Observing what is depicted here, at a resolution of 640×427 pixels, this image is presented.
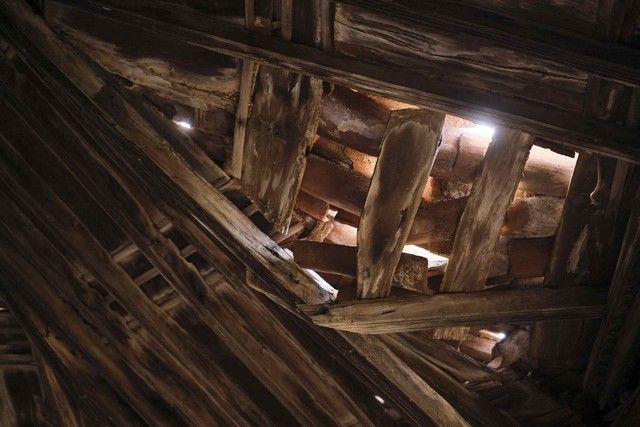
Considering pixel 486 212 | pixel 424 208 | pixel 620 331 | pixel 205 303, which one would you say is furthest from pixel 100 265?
pixel 620 331

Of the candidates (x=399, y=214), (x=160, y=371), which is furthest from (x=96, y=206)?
(x=399, y=214)

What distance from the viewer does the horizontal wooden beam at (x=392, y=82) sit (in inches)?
75.2

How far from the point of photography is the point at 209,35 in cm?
216

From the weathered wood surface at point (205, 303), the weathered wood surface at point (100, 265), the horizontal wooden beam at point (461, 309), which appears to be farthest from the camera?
the weathered wood surface at point (100, 265)

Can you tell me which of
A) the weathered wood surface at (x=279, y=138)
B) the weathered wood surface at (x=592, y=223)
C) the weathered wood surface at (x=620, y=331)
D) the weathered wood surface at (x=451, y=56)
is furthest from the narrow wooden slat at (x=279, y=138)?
the weathered wood surface at (x=620, y=331)

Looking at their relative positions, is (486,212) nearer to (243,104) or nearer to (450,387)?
(450,387)

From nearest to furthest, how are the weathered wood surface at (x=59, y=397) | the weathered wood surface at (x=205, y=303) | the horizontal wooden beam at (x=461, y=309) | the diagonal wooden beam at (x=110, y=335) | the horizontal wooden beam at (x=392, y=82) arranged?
the horizontal wooden beam at (x=392, y=82) → the horizontal wooden beam at (x=461, y=309) → the weathered wood surface at (x=205, y=303) → the diagonal wooden beam at (x=110, y=335) → the weathered wood surface at (x=59, y=397)

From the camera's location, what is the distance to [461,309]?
7.33ft

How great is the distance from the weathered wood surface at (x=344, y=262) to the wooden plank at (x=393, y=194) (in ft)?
0.41

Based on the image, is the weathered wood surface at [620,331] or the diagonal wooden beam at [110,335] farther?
the diagonal wooden beam at [110,335]

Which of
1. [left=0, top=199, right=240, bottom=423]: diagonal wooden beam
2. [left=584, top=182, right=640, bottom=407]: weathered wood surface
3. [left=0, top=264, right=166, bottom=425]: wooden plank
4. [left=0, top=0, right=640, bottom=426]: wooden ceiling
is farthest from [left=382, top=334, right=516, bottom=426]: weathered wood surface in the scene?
[left=0, top=264, right=166, bottom=425]: wooden plank

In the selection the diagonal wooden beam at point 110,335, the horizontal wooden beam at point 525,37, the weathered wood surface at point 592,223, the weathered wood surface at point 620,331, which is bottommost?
the diagonal wooden beam at point 110,335

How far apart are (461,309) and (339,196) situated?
0.68 m

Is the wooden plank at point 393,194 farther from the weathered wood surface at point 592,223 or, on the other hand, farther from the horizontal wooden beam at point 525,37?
the weathered wood surface at point 592,223
